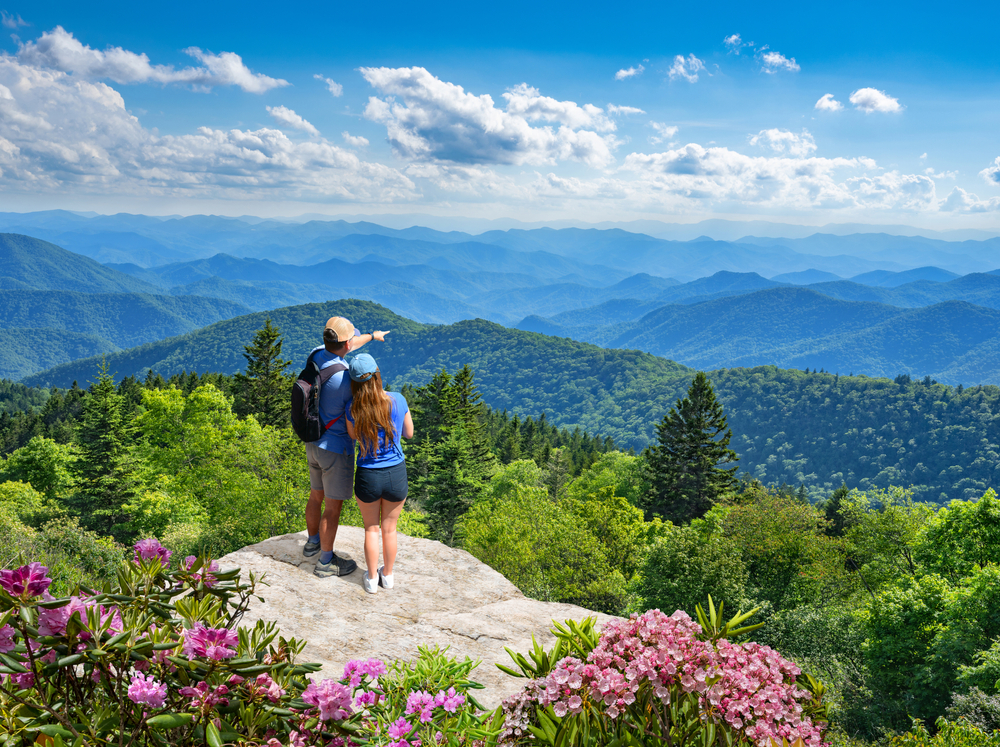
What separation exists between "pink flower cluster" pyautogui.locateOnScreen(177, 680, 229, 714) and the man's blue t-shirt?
13.3ft

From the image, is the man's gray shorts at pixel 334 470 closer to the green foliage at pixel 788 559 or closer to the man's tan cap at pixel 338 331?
the man's tan cap at pixel 338 331

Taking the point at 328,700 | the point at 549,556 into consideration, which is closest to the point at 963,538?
the point at 549,556

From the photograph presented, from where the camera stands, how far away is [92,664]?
222cm

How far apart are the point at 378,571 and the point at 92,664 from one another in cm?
481

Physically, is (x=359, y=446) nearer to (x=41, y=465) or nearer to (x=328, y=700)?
(x=328, y=700)

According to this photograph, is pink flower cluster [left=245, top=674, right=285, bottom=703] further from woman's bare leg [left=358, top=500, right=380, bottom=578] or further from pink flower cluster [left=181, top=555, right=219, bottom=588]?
woman's bare leg [left=358, top=500, right=380, bottom=578]

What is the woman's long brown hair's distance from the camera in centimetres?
604

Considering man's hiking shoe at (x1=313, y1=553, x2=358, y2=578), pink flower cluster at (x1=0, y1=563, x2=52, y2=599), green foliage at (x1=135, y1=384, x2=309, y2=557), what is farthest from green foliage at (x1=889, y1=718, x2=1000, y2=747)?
green foliage at (x1=135, y1=384, x2=309, y2=557)

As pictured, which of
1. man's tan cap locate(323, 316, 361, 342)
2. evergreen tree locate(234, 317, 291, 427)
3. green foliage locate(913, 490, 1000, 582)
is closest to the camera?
man's tan cap locate(323, 316, 361, 342)

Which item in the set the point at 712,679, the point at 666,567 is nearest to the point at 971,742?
the point at 712,679

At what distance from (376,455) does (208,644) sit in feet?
12.8

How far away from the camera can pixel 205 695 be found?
2.33 meters

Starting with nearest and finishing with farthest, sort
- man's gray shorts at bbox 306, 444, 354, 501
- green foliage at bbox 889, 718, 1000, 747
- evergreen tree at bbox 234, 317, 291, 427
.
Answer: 1. green foliage at bbox 889, 718, 1000, 747
2. man's gray shorts at bbox 306, 444, 354, 501
3. evergreen tree at bbox 234, 317, 291, 427

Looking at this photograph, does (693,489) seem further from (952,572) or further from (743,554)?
(952,572)
